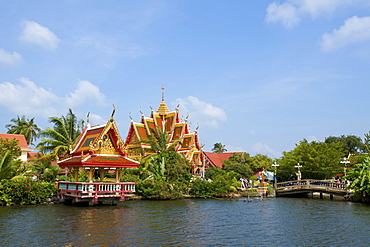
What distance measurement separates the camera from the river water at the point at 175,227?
12453 mm

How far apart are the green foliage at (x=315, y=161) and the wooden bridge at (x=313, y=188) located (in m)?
3.01

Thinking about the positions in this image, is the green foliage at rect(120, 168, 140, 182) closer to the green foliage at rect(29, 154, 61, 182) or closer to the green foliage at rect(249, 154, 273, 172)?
the green foliage at rect(29, 154, 61, 182)

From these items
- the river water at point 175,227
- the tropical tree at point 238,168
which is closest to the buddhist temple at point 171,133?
the tropical tree at point 238,168

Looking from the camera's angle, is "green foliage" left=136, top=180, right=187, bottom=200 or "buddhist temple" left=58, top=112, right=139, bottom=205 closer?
"buddhist temple" left=58, top=112, right=139, bottom=205

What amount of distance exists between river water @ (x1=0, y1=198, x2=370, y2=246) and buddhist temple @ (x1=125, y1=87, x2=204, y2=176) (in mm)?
20730

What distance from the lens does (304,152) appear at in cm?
3875

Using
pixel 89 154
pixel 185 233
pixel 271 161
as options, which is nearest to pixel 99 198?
pixel 89 154

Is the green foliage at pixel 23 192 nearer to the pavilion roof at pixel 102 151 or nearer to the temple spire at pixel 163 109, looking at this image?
the pavilion roof at pixel 102 151

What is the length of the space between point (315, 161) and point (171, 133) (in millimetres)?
16402

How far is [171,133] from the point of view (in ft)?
140

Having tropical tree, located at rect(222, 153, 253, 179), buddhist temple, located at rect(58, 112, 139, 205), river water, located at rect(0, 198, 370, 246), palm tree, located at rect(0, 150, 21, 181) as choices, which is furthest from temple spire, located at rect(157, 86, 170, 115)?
river water, located at rect(0, 198, 370, 246)

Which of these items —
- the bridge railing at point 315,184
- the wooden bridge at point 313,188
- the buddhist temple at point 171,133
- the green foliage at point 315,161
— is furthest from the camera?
the buddhist temple at point 171,133

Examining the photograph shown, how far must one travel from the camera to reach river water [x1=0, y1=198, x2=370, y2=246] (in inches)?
490

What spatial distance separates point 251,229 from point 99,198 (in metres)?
9.92
